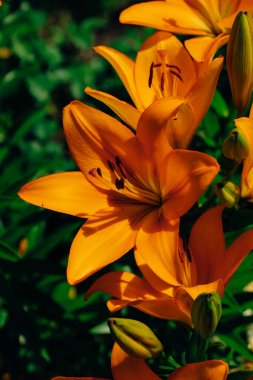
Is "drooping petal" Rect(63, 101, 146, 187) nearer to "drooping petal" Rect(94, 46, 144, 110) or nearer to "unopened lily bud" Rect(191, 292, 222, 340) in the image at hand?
"drooping petal" Rect(94, 46, 144, 110)

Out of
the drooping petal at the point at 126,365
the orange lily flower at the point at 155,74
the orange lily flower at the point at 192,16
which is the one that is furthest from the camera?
the orange lily flower at the point at 192,16

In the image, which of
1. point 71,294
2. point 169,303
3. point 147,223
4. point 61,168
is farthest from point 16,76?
point 169,303

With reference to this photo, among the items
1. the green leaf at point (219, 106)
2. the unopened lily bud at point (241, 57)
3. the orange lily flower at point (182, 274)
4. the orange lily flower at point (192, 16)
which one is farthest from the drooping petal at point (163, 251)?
the green leaf at point (219, 106)

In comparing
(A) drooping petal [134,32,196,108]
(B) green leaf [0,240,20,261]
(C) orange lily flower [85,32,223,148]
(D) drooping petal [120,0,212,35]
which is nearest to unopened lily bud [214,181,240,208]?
(C) orange lily flower [85,32,223,148]

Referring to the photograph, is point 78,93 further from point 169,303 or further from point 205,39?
point 169,303

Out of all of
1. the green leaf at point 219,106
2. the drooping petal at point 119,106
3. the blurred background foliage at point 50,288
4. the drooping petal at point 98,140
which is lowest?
the blurred background foliage at point 50,288

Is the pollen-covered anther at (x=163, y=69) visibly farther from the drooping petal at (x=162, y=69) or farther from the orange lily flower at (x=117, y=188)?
the orange lily flower at (x=117, y=188)
